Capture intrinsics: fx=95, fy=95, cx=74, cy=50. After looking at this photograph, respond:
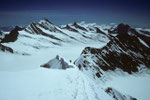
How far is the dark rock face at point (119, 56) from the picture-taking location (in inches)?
2230

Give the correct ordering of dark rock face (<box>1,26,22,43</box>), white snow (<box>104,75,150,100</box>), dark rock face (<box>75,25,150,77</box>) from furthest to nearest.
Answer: dark rock face (<box>1,26,22,43</box>) → dark rock face (<box>75,25,150,77</box>) → white snow (<box>104,75,150,100</box>)

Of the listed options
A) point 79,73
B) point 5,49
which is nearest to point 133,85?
point 79,73

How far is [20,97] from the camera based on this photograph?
8.03 m

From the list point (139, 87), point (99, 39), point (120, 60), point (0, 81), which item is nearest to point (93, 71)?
point (139, 87)

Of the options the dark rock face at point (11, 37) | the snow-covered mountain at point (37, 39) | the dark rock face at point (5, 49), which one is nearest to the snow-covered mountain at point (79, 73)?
the dark rock face at point (5, 49)

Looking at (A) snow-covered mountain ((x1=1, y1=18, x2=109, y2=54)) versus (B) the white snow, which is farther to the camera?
(A) snow-covered mountain ((x1=1, y1=18, x2=109, y2=54))

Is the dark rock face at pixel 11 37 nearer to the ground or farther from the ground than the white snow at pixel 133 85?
farther from the ground

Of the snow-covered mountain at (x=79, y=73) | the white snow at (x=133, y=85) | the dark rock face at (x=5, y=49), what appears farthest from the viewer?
the dark rock face at (x=5, y=49)

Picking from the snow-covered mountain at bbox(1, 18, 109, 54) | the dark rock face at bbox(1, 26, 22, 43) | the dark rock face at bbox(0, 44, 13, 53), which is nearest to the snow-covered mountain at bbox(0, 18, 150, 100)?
the dark rock face at bbox(0, 44, 13, 53)

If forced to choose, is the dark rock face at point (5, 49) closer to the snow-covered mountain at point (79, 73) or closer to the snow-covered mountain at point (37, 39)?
the snow-covered mountain at point (79, 73)

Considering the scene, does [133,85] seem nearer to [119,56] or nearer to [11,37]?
[119,56]

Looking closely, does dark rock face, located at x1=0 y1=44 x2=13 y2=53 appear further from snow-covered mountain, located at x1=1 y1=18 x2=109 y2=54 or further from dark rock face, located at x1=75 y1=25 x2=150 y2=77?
dark rock face, located at x1=75 y1=25 x2=150 y2=77

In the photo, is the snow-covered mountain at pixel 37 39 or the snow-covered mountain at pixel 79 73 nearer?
the snow-covered mountain at pixel 79 73

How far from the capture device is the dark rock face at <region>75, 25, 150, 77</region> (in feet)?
186
